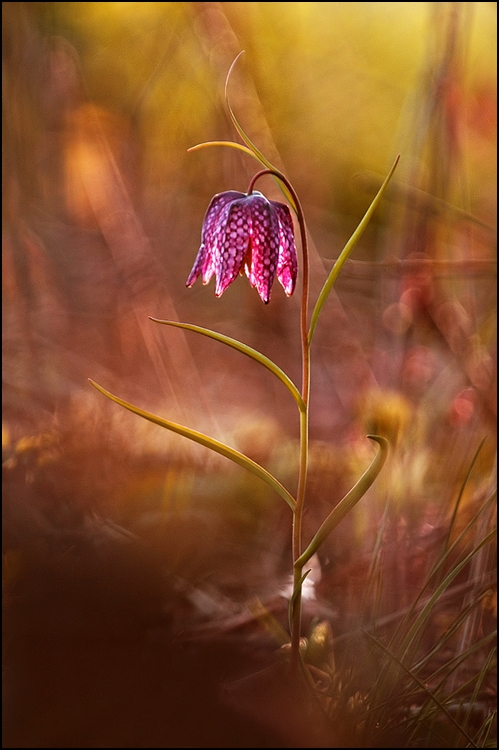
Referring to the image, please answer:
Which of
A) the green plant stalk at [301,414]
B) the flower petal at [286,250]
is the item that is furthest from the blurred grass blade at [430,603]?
the flower petal at [286,250]

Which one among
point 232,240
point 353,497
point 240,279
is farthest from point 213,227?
point 240,279

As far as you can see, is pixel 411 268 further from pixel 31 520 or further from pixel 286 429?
pixel 31 520

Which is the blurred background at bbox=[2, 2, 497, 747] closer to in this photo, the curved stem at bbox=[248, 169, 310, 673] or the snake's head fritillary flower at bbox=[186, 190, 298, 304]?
the curved stem at bbox=[248, 169, 310, 673]

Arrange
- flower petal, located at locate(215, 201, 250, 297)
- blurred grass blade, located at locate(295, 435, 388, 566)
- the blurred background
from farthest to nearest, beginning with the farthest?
the blurred background
flower petal, located at locate(215, 201, 250, 297)
blurred grass blade, located at locate(295, 435, 388, 566)

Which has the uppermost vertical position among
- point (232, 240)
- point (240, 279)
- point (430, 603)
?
point (240, 279)

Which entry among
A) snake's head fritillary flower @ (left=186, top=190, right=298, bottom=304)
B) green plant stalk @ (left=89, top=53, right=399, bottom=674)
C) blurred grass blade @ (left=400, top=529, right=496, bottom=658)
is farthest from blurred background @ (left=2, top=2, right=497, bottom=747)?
snake's head fritillary flower @ (left=186, top=190, right=298, bottom=304)

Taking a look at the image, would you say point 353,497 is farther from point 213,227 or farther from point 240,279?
point 240,279

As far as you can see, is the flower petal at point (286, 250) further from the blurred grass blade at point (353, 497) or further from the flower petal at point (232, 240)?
the blurred grass blade at point (353, 497)
